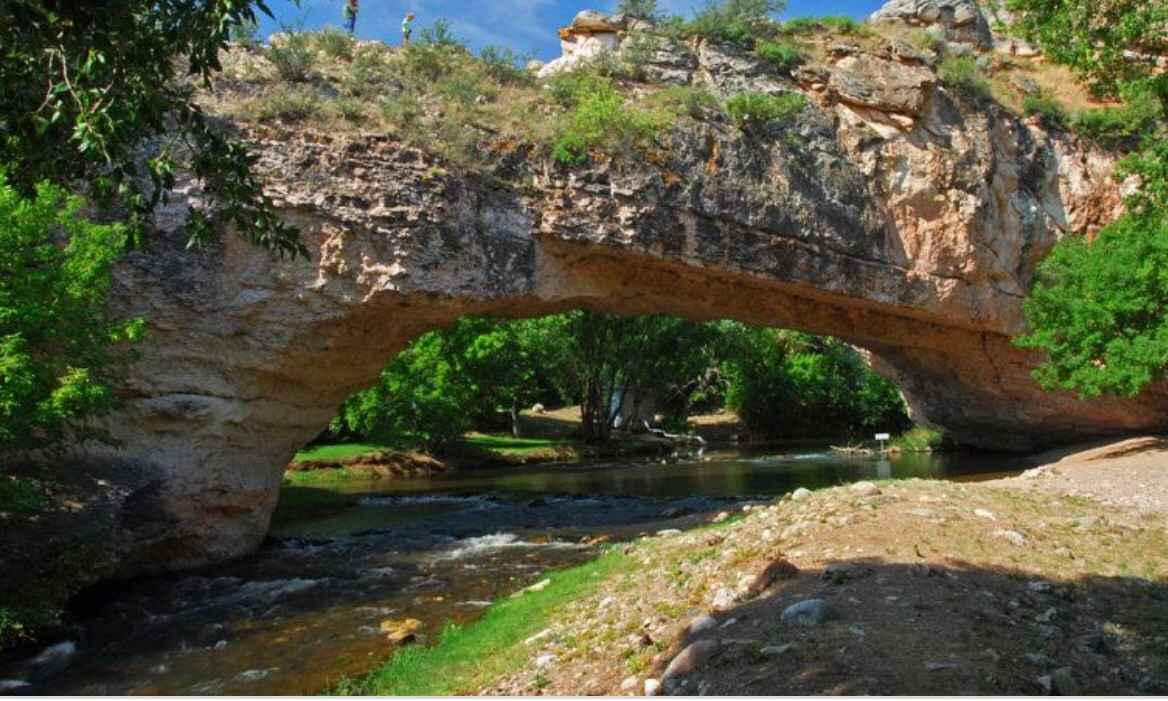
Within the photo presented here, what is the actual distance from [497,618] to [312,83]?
43.2ft

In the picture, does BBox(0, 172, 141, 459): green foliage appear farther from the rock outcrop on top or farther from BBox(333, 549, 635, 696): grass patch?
BBox(333, 549, 635, 696): grass patch

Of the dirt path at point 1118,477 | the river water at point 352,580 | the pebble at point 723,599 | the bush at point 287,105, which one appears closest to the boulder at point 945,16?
the dirt path at point 1118,477

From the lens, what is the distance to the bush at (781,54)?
72.2ft

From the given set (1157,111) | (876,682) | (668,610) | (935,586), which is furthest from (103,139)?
(1157,111)

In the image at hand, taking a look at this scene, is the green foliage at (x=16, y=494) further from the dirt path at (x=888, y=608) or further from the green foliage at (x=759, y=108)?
the green foliage at (x=759, y=108)

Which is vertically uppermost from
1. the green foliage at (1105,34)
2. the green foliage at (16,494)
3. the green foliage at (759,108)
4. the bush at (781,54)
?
the bush at (781,54)

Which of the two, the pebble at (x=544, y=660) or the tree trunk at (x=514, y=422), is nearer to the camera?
the pebble at (x=544, y=660)

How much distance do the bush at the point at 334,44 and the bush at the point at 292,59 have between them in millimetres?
748

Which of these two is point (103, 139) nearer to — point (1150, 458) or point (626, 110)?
point (626, 110)

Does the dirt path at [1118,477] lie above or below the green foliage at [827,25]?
below

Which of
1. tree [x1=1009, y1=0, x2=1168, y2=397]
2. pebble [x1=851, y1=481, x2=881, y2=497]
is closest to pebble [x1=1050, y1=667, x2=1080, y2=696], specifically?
pebble [x1=851, y1=481, x2=881, y2=497]

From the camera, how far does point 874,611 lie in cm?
629

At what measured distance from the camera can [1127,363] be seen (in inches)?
800

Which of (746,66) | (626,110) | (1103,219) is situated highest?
(746,66)
